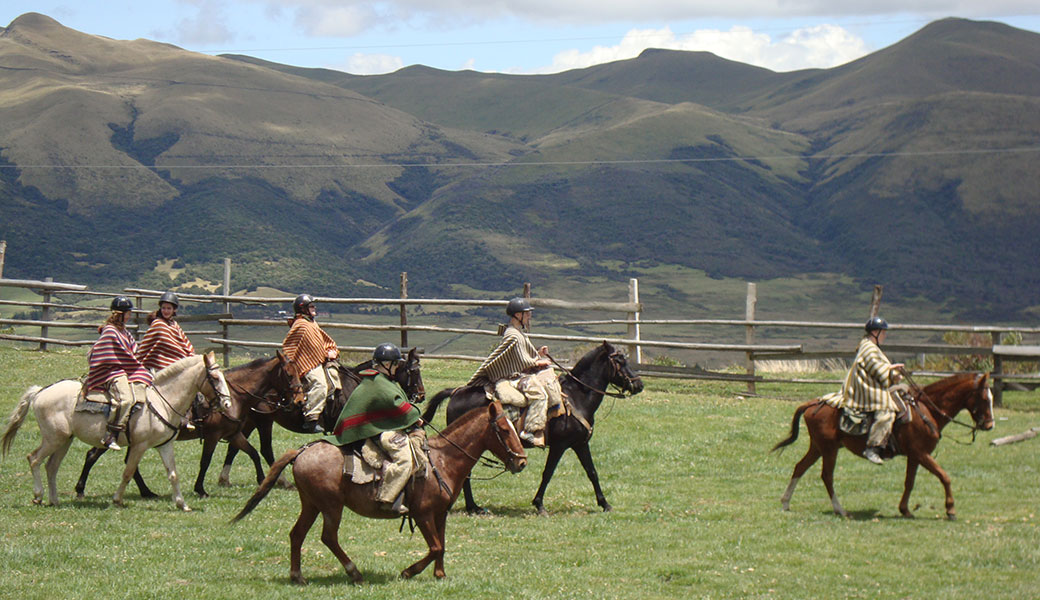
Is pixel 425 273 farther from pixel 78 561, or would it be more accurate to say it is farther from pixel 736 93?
pixel 736 93

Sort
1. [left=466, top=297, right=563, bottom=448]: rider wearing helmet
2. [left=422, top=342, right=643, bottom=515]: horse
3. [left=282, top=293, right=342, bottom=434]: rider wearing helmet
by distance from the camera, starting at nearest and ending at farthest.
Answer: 1. [left=466, top=297, right=563, bottom=448]: rider wearing helmet
2. [left=422, top=342, right=643, bottom=515]: horse
3. [left=282, top=293, right=342, bottom=434]: rider wearing helmet

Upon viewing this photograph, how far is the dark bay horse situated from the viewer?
7602 millimetres

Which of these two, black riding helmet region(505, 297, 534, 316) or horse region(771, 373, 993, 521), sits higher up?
black riding helmet region(505, 297, 534, 316)

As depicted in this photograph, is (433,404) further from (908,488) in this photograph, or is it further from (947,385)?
(947,385)

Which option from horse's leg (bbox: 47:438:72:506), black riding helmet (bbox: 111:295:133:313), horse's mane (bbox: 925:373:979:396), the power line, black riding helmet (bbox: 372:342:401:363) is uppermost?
the power line

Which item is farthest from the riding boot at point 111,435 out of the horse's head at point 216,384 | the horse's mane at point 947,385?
the horse's mane at point 947,385

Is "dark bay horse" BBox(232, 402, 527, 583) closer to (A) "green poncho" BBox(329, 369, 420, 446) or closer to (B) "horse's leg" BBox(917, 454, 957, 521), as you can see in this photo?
(A) "green poncho" BBox(329, 369, 420, 446)

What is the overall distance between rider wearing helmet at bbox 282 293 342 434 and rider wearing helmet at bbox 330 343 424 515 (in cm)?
447

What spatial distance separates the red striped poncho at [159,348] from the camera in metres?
12.1

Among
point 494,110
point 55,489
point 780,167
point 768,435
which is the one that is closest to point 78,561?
point 55,489

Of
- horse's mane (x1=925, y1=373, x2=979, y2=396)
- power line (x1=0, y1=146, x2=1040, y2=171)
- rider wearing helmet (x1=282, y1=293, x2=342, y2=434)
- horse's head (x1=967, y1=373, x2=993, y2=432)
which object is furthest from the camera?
power line (x1=0, y1=146, x2=1040, y2=171)

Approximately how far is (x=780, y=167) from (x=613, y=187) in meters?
27.2

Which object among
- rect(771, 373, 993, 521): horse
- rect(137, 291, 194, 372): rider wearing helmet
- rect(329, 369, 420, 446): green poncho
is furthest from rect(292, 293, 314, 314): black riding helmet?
rect(771, 373, 993, 521): horse

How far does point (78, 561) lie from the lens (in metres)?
8.23
